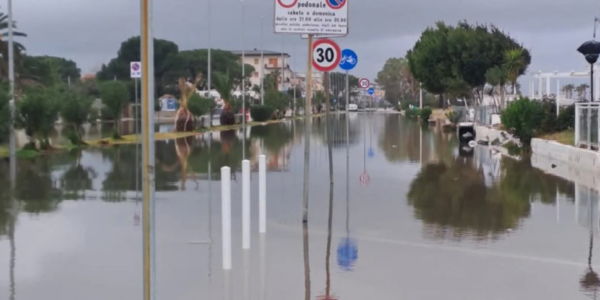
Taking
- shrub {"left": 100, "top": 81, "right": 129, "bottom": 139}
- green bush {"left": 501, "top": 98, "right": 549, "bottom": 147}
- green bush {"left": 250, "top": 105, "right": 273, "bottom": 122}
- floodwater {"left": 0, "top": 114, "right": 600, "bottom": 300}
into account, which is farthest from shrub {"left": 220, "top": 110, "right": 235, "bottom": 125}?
floodwater {"left": 0, "top": 114, "right": 600, "bottom": 300}

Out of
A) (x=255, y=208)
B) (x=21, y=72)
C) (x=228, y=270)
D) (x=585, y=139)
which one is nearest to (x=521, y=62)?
(x=585, y=139)

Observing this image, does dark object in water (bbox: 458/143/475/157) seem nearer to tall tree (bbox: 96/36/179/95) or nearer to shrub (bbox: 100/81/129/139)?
shrub (bbox: 100/81/129/139)

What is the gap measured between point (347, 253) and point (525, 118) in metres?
21.0

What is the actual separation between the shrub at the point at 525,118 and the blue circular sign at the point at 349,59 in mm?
11734

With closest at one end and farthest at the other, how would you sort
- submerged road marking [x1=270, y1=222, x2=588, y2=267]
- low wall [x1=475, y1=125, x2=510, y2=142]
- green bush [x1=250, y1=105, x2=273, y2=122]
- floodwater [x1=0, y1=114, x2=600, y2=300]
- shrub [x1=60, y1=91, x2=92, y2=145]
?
floodwater [x1=0, y1=114, x2=600, y2=300], submerged road marking [x1=270, y1=222, x2=588, y2=267], shrub [x1=60, y1=91, x2=92, y2=145], low wall [x1=475, y1=125, x2=510, y2=142], green bush [x1=250, y1=105, x2=273, y2=122]

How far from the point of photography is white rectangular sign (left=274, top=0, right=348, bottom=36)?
39.4 feet

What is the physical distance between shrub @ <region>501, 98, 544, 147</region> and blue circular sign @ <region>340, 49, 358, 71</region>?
11.7m

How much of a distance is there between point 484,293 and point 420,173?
1299 cm

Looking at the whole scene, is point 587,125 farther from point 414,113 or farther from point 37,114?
point 414,113

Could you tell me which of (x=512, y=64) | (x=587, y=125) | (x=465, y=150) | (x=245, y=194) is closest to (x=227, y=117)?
(x=512, y=64)

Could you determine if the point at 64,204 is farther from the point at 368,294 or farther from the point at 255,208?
the point at 368,294

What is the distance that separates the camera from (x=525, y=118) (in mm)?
30031

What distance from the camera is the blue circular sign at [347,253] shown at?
966cm

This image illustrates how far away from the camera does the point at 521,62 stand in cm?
5000
